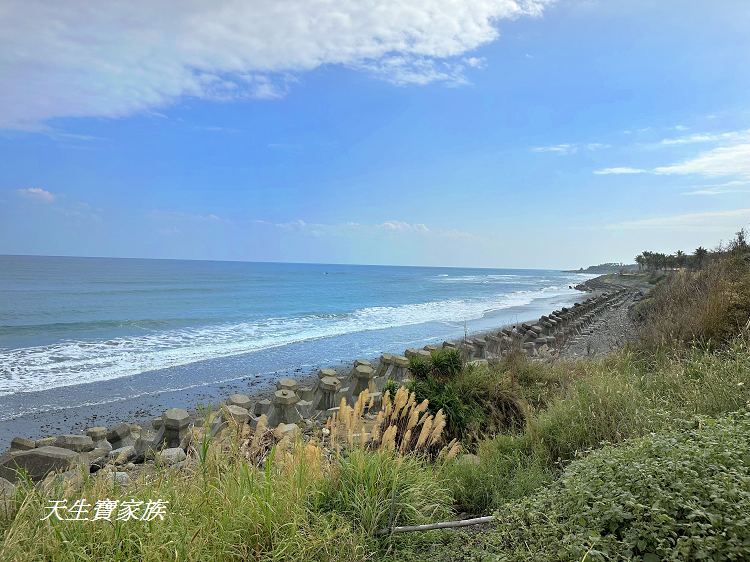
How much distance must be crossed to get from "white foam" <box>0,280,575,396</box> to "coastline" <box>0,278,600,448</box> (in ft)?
3.38

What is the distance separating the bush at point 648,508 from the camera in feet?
7.01

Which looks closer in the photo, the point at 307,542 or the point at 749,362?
the point at 307,542

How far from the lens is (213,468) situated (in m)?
3.36

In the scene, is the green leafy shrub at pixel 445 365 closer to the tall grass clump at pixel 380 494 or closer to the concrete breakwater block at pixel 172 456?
the tall grass clump at pixel 380 494

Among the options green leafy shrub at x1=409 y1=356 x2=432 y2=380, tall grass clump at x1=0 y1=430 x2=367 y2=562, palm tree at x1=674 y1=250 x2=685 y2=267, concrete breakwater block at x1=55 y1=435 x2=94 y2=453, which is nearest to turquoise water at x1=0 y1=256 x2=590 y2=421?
concrete breakwater block at x1=55 y1=435 x2=94 y2=453

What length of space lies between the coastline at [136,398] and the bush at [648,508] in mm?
9932

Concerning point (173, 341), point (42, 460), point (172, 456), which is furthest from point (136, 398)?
point (173, 341)

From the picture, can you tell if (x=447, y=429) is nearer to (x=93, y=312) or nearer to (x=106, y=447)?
(x=106, y=447)

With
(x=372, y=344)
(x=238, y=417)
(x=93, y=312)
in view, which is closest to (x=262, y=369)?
(x=372, y=344)

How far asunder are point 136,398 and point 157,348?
6934mm

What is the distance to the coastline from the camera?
A: 10.4 meters

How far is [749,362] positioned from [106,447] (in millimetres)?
8760

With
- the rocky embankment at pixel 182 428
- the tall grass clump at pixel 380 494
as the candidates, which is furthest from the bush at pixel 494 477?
the rocky embankment at pixel 182 428

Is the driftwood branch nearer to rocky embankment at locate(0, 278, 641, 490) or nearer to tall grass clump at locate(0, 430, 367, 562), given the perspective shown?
tall grass clump at locate(0, 430, 367, 562)
